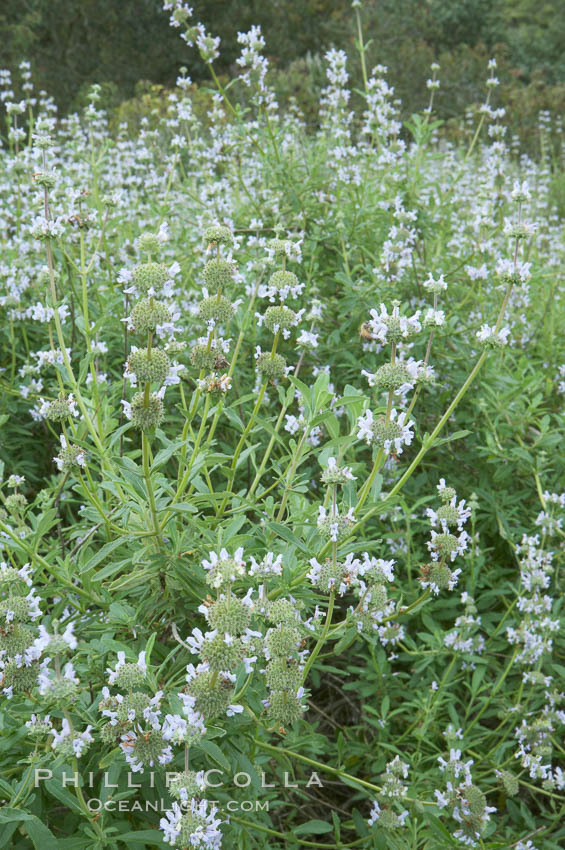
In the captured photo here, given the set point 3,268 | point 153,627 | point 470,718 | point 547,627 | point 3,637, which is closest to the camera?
point 3,637

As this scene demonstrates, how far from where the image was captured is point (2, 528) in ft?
5.65

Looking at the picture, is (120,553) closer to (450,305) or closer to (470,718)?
(470,718)

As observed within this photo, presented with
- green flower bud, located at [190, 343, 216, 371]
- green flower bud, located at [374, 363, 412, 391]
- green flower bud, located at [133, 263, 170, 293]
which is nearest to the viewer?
green flower bud, located at [133, 263, 170, 293]

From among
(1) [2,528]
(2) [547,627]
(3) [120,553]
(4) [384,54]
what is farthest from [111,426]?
(4) [384,54]

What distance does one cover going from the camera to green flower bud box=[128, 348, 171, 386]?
1.43 m

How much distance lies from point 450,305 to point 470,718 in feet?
5.74

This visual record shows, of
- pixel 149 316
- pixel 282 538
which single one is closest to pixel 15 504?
pixel 282 538

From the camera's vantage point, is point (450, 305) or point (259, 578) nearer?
point (259, 578)

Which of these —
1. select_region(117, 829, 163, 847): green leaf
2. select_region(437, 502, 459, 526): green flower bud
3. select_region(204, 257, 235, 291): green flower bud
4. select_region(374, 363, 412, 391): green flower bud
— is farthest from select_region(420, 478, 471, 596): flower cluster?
select_region(117, 829, 163, 847): green leaf

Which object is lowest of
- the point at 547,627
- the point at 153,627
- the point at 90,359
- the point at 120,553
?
the point at 547,627

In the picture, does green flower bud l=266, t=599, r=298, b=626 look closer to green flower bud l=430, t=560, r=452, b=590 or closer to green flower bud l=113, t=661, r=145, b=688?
green flower bud l=113, t=661, r=145, b=688

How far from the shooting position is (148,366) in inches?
56.2

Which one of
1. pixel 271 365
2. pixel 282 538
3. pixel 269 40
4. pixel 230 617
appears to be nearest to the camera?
pixel 230 617

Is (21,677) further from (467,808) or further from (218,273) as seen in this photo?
(467,808)
